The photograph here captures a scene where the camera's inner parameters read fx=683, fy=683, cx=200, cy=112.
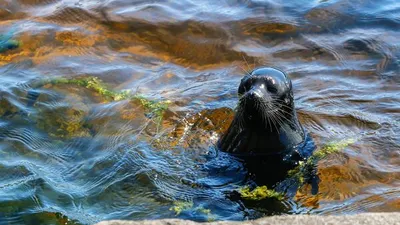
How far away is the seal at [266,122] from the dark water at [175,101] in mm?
238

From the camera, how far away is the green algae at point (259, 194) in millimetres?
5703

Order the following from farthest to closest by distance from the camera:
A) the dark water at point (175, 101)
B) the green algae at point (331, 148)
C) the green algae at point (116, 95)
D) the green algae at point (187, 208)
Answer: the green algae at point (116, 95) < the green algae at point (331, 148) < the dark water at point (175, 101) < the green algae at point (187, 208)

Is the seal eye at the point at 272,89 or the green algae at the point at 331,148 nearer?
the seal eye at the point at 272,89

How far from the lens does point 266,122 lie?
6.16 metres

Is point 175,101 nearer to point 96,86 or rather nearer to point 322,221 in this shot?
point 96,86

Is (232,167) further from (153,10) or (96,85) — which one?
(153,10)

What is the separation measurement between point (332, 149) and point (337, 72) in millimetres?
2087

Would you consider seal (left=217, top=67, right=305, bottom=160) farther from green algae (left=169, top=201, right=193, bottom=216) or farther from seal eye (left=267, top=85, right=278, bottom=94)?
green algae (left=169, top=201, right=193, bottom=216)

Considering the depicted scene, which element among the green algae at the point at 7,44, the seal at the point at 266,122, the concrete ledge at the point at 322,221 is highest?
the concrete ledge at the point at 322,221

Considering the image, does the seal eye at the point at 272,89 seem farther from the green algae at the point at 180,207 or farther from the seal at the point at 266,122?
the green algae at the point at 180,207

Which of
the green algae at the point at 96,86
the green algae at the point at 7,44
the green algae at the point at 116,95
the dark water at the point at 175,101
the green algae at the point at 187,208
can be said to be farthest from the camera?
the green algae at the point at 7,44

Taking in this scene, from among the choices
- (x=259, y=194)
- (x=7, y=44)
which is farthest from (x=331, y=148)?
(x=7, y=44)

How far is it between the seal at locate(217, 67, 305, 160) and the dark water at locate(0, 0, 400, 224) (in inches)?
9.4

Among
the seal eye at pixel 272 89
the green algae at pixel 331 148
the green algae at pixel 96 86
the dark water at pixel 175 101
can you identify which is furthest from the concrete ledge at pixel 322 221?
the green algae at pixel 96 86
